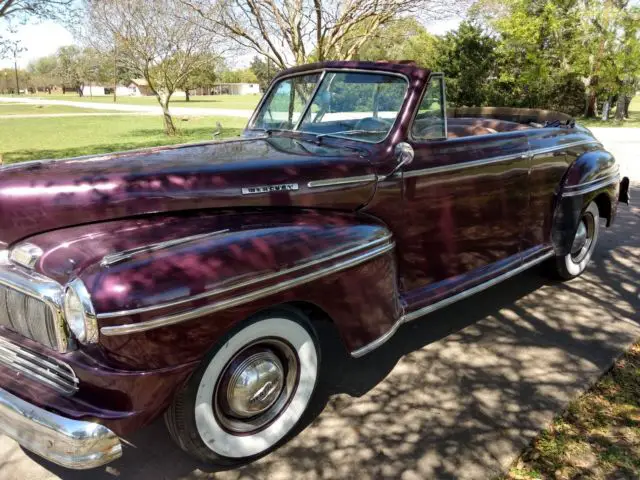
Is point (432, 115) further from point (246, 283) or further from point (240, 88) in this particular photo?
point (240, 88)

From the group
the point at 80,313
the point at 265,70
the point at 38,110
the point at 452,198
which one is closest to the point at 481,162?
the point at 452,198

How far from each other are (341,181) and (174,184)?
880 mm

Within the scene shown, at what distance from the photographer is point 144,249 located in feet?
7.09

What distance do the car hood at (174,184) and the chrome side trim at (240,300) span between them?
34 centimetres

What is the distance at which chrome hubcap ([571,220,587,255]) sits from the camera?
15.1 feet

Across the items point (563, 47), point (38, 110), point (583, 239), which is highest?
point (563, 47)

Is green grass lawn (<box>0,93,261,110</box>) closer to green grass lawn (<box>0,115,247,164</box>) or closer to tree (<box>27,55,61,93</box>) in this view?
green grass lawn (<box>0,115,247,164</box>)

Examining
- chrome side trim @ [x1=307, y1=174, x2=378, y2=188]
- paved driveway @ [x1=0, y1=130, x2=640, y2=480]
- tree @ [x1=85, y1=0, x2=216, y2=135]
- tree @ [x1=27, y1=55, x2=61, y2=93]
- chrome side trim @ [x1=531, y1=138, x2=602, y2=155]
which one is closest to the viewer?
paved driveway @ [x1=0, y1=130, x2=640, y2=480]

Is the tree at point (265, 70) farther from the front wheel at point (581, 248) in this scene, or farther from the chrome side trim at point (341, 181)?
the front wheel at point (581, 248)

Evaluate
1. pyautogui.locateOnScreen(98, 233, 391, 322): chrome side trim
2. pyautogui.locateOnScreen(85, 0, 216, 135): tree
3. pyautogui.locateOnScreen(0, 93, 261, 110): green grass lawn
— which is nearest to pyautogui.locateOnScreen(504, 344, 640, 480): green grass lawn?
pyautogui.locateOnScreen(98, 233, 391, 322): chrome side trim

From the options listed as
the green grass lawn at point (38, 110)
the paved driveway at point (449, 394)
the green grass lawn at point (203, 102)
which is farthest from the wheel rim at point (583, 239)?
the green grass lawn at point (38, 110)

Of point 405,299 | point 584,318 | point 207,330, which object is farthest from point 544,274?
point 207,330

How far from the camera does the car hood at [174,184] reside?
2320mm

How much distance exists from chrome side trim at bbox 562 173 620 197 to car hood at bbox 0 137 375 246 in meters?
2.17
